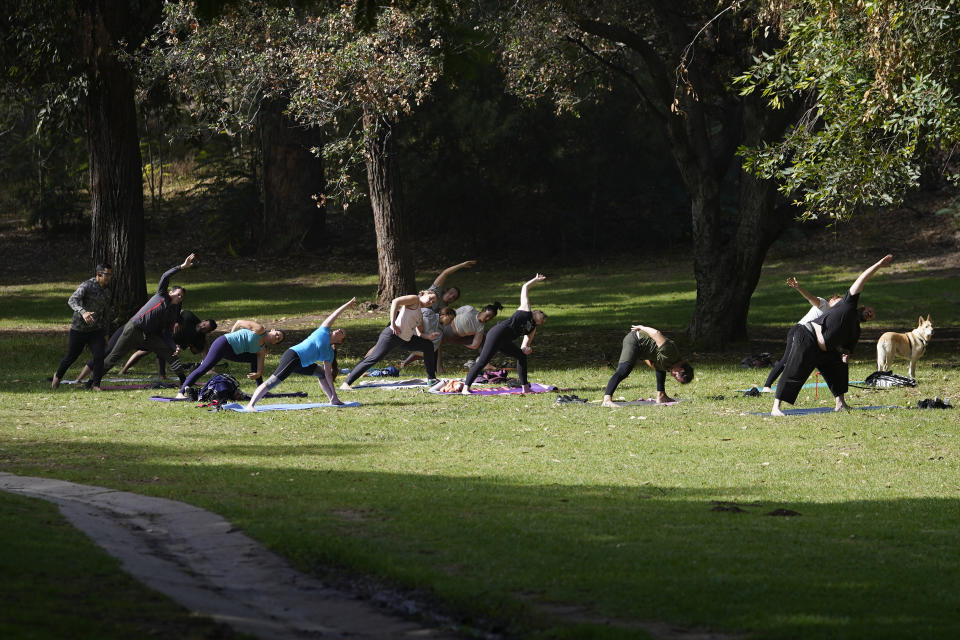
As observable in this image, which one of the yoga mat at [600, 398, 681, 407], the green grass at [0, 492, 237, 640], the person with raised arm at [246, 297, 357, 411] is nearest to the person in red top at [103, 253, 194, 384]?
the person with raised arm at [246, 297, 357, 411]

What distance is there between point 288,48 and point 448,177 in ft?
64.5

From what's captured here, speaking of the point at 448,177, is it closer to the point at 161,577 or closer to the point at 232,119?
the point at 232,119

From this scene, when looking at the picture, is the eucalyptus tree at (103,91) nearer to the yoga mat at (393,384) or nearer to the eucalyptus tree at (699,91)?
the eucalyptus tree at (699,91)

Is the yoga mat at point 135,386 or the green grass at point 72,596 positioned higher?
the green grass at point 72,596

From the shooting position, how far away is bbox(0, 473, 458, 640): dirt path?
6.30 m

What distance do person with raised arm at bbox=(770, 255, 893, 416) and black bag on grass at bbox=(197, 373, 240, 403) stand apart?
7578 mm

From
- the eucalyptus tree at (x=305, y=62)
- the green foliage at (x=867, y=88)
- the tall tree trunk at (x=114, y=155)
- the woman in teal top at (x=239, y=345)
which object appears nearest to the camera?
the green foliage at (x=867, y=88)

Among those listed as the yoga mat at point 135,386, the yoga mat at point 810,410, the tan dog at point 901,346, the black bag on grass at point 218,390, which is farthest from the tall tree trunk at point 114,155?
the tan dog at point 901,346

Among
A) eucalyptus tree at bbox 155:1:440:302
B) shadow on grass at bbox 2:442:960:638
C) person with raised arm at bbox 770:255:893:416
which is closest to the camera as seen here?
shadow on grass at bbox 2:442:960:638

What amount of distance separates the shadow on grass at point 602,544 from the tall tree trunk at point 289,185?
33.9m

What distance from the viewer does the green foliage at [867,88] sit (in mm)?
14688

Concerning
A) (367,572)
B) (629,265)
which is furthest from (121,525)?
(629,265)

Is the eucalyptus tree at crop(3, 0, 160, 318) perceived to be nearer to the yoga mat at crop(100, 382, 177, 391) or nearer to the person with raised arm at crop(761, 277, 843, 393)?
the yoga mat at crop(100, 382, 177, 391)

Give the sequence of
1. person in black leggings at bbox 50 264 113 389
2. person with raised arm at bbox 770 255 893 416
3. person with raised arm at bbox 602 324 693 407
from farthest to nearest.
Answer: person in black leggings at bbox 50 264 113 389 < person with raised arm at bbox 602 324 693 407 < person with raised arm at bbox 770 255 893 416
